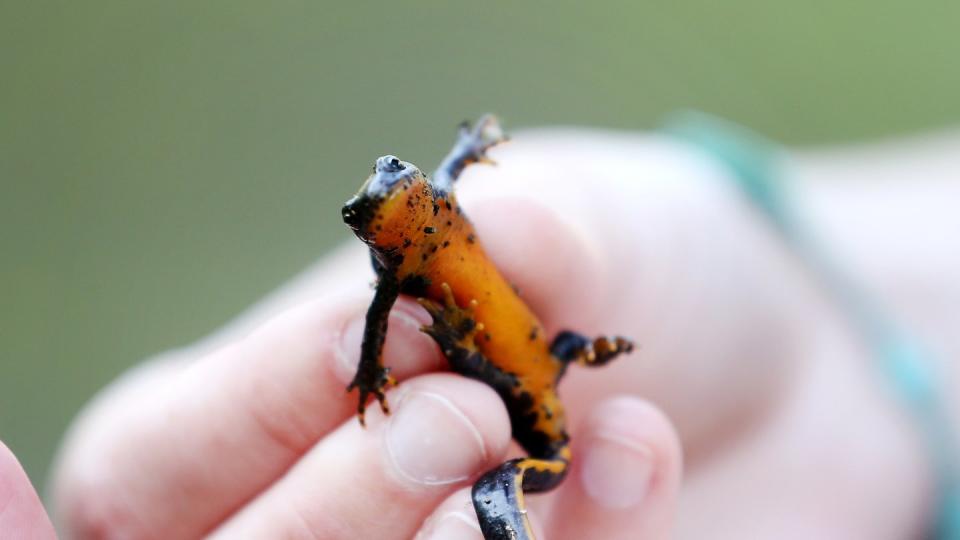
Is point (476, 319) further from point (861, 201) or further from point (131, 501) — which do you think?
point (861, 201)

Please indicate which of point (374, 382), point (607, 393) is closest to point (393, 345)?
point (374, 382)

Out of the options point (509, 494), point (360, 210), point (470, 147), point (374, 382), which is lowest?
point (509, 494)

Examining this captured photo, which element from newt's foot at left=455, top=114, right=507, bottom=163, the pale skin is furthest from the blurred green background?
newt's foot at left=455, top=114, right=507, bottom=163

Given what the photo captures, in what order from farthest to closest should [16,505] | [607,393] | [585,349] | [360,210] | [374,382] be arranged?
[607,393] < [585,349] < [374,382] < [16,505] < [360,210]

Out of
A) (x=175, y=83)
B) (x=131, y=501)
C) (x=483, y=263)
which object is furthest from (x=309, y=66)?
(x=483, y=263)

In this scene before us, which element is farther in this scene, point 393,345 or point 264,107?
point 264,107

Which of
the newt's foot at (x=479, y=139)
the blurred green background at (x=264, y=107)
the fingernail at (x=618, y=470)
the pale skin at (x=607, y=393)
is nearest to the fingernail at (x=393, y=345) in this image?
the pale skin at (x=607, y=393)

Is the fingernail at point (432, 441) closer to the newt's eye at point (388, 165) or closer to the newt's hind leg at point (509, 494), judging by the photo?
the newt's hind leg at point (509, 494)

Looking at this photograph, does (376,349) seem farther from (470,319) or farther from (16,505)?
(16,505)
